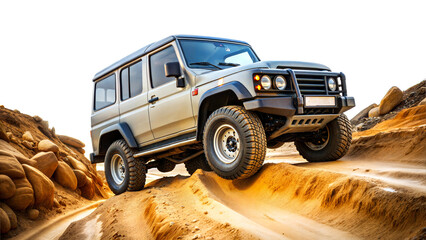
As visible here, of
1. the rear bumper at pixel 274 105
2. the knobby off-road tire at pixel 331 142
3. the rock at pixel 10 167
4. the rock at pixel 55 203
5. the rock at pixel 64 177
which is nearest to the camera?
the rear bumper at pixel 274 105

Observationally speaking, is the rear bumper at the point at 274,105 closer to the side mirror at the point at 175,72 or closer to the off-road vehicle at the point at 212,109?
the off-road vehicle at the point at 212,109

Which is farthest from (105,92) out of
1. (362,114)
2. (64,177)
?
(362,114)

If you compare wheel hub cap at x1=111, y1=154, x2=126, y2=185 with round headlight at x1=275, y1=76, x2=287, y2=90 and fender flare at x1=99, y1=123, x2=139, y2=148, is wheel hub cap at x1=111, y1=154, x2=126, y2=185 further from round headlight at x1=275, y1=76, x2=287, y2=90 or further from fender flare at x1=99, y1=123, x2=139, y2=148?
round headlight at x1=275, y1=76, x2=287, y2=90

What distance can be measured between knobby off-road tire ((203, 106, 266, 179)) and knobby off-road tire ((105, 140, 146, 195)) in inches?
91.7

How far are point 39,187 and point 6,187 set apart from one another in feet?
3.18

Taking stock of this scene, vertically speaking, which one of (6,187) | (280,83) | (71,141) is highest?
(280,83)

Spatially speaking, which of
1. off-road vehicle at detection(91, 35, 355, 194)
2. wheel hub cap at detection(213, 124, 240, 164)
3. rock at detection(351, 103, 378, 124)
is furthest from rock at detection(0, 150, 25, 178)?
rock at detection(351, 103, 378, 124)

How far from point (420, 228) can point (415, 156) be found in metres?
3.59

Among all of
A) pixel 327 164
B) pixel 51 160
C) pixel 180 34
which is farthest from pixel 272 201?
pixel 51 160

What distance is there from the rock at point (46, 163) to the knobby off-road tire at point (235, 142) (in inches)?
224

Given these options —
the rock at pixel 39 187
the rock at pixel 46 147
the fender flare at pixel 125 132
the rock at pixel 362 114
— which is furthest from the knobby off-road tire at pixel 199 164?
the rock at pixel 362 114

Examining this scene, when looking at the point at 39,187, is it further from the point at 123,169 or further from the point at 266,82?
the point at 266,82

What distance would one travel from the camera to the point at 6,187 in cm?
658

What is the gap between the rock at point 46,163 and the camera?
922cm
